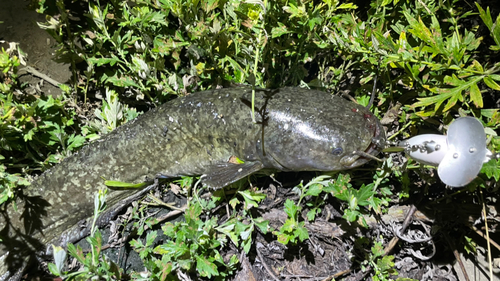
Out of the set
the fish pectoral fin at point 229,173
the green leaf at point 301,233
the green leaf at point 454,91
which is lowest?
the green leaf at point 301,233

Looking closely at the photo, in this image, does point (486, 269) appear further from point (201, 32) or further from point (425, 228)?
point (201, 32)

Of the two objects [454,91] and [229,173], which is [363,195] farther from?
[229,173]

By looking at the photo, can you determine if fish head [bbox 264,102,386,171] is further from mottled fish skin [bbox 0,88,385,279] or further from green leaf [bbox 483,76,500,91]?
green leaf [bbox 483,76,500,91]

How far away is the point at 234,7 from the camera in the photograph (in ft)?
7.47

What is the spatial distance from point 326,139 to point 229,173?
2.40 ft

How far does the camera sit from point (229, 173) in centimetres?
240

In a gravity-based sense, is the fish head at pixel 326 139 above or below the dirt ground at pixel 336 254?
above

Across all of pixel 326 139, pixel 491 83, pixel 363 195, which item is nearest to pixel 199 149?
pixel 326 139

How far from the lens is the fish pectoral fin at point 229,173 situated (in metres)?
2.33

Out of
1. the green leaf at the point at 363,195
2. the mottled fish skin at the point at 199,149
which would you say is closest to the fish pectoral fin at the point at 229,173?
the mottled fish skin at the point at 199,149

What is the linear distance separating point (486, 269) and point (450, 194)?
71 centimetres

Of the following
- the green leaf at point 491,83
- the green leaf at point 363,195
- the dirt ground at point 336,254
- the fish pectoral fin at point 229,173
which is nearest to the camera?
the green leaf at point 491,83

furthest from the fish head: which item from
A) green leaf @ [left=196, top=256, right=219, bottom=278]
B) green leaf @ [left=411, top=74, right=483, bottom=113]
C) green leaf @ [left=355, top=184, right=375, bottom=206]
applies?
green leaf @ [left=196, top=256, right=219, bottom=278]

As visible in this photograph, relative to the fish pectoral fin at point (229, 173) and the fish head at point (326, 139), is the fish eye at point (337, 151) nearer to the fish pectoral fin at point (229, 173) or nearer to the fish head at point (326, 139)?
the fish head at point (326, 139)
